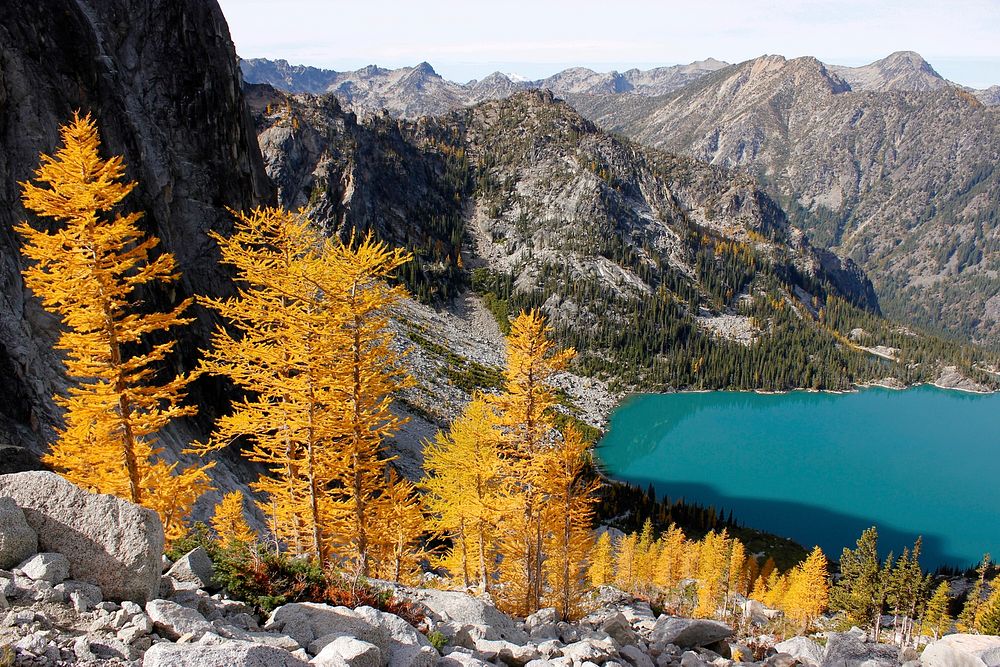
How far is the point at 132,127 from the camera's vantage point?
37.7 m

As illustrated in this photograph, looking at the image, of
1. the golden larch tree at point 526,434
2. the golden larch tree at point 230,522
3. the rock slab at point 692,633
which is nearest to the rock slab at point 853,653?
the rock slab at point 692,633

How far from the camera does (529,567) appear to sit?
2227 cm

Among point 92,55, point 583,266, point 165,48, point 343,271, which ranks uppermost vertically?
point 165,48

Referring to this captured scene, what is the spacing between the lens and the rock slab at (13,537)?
26.2 feet

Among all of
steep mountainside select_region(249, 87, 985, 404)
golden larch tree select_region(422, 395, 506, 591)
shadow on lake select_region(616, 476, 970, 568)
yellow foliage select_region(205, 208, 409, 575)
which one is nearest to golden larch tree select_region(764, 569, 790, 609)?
shadow on lake select_region(616, 476, 970, 568)

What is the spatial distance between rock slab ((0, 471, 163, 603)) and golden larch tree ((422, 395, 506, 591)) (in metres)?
14.1

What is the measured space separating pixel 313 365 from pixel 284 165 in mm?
151597

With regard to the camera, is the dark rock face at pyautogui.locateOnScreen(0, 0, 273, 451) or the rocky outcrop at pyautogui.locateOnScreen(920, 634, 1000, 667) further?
the dark rock face at pyautogui.locateOnScreen(0, 0, 273, 451)

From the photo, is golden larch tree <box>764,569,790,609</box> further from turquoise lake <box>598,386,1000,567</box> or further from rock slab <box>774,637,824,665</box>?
rock slab <box>774,637,824,665</box>

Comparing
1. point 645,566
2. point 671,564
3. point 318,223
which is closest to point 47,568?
point 645,566

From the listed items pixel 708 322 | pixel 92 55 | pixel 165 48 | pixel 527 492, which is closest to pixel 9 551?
pixel 527 492

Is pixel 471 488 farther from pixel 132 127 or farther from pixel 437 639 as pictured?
pixel 132 127

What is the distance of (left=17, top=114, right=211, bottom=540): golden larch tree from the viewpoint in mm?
13922

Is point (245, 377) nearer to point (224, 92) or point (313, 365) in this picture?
point (313, 365)
